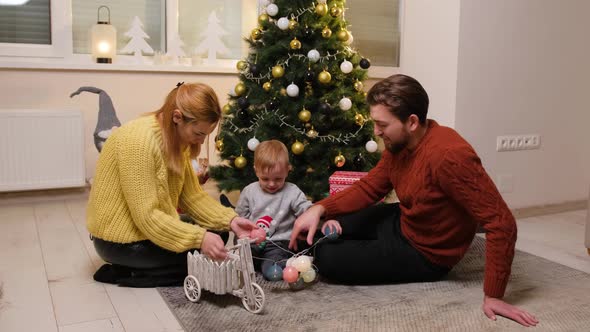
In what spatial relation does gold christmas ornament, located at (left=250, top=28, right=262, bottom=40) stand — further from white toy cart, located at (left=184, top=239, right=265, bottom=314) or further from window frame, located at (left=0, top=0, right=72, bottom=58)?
white toy cart, located at (left=184, top=239, right=265, bottom=314)

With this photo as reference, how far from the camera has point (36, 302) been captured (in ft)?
6.80

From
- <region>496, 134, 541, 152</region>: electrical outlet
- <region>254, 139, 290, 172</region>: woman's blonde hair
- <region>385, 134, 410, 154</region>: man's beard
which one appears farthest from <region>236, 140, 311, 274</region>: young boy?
<region>496, 134, 541, 152</region>: electrical outlet

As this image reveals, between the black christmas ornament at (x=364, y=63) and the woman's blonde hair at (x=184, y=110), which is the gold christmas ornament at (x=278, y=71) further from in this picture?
the woman's blonde hair at (x=184, y=110)

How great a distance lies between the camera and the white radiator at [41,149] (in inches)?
140

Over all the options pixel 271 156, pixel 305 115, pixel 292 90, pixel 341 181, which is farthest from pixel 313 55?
pixel 271 156

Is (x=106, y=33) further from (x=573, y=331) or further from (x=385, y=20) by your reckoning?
(x=573, y=331)

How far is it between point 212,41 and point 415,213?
8.29 feet

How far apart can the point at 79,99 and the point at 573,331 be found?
3084 millimetres

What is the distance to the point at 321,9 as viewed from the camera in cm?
328

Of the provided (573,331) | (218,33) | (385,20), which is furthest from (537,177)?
(218,33)

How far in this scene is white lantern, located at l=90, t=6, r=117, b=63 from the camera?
382cm

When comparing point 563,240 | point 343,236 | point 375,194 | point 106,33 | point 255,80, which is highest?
point 106,33

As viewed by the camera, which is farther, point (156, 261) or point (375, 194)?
point (375, 194)

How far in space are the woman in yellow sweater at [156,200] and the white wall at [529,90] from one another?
1741 mm
